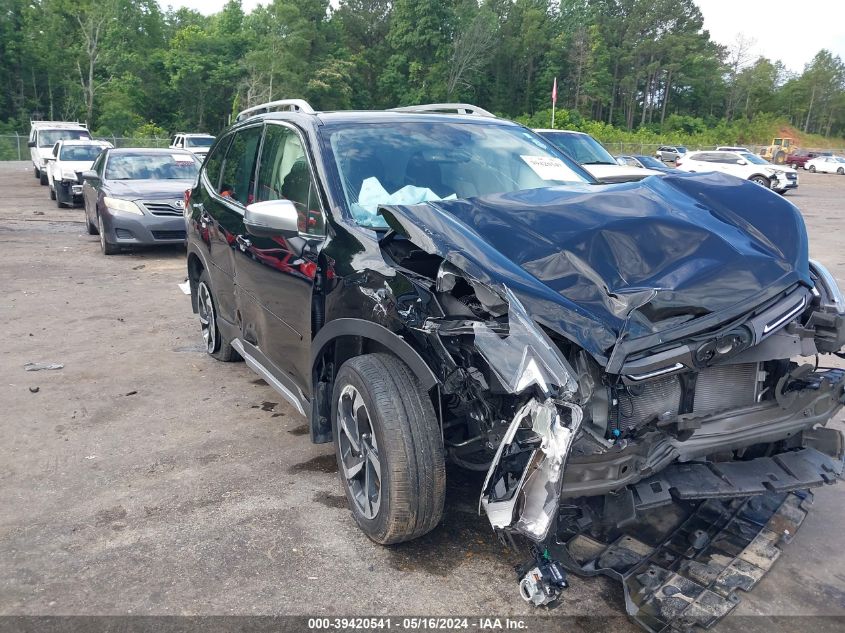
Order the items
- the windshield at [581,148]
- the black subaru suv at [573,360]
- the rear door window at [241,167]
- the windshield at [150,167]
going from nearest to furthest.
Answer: the black subaru suv at [573,360], the rear door window at [241,167], the windshield at [150,167], the windshield at [581,148]

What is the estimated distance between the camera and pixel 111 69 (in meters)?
55.8

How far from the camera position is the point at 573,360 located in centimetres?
253

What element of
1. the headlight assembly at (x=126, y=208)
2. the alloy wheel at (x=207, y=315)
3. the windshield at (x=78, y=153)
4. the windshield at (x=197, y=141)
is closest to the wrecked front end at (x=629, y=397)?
the alloy wheel at (x=207, y=315)

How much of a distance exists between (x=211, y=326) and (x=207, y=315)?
0.14m

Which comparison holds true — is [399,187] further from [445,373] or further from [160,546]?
[160,546]

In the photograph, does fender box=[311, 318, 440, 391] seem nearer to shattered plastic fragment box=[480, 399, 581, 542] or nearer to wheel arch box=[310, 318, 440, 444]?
wheel arch box=[310, 318, 440, 444]

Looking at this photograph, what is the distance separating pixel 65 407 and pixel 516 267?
374cm

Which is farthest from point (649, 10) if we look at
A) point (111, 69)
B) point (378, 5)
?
point (111, 69)

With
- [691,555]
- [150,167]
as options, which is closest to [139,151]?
[150,167]

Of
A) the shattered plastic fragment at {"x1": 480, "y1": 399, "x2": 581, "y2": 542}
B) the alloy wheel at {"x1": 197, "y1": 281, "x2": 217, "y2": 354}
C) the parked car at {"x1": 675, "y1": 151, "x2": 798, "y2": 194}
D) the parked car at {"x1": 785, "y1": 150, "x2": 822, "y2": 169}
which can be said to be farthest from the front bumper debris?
→ the parked car at {"x1": 785, "y1": 150, "x2": 822, "y2": 169}

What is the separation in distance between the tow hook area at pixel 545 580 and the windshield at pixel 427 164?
1687 millimetres

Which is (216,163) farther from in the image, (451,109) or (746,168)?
(746,168)

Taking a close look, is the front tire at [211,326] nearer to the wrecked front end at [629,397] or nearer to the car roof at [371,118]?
the car roof at [371,118]

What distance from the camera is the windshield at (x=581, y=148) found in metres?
12.9
